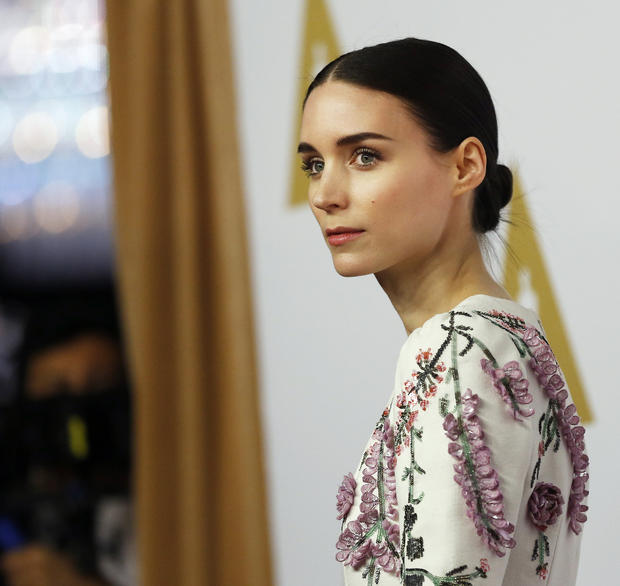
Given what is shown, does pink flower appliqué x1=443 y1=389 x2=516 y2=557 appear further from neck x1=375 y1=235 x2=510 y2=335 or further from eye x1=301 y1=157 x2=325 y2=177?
eye x1=301 y1=157 x2=325 y2=177

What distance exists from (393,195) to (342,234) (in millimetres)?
58

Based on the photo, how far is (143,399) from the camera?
7.57 ft

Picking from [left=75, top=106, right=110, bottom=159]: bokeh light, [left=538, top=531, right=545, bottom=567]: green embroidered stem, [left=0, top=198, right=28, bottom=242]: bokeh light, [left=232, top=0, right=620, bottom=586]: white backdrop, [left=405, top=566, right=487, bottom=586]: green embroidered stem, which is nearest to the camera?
[left=405, top=566, right=487, bottom=586]: green embroidered stem

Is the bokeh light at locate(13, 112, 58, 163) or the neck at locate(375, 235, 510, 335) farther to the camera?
the bokeh light at locate(13, 112, 58, 163)

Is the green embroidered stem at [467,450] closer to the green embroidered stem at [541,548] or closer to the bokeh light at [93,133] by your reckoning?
the green embroidered stem at [541,548]

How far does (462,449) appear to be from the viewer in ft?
2.27

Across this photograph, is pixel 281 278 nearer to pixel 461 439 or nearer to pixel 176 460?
pixel 176 460

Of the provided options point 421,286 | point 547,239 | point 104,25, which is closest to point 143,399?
point 104,25

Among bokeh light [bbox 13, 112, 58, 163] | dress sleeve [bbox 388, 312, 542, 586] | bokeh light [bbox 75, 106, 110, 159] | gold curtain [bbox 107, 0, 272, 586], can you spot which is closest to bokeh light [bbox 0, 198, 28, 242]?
bokeh light [bbox 13, 112, 58, 163]

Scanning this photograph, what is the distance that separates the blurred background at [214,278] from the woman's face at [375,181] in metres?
0.64

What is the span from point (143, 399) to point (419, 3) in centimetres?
121

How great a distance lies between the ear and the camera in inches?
31.9

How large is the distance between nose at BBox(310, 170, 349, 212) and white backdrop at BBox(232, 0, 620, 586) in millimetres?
698

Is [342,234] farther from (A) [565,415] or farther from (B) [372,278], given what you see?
(B) [372,278]
